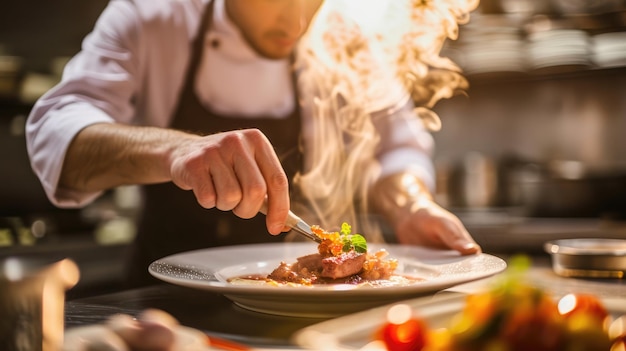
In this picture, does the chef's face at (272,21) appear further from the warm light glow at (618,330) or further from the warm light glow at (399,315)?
the warm light glow at (618,330)

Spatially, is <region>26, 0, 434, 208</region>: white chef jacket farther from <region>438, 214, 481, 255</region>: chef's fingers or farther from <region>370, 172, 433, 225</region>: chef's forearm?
<region>438, 214, 481, 255</region>: chef's fingers

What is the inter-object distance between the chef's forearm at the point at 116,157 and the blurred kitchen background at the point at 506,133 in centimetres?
157

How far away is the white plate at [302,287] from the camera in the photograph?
1021 millimetres

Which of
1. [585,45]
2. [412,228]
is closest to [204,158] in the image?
[412,228]

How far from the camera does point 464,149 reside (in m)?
4.64

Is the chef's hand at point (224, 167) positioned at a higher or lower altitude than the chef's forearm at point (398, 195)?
higher

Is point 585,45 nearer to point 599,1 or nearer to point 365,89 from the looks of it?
point 599,1

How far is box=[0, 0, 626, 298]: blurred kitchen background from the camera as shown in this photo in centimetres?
344

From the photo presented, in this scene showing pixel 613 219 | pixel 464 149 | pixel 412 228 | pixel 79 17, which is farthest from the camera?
pixel 464 149

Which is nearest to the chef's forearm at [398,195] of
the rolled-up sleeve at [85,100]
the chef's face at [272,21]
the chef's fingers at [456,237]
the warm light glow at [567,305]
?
the chef's fingers at [456,237]

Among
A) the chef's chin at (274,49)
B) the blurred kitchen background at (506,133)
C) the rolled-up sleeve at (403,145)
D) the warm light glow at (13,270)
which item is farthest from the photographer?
the blurred kitchen background at (506,133)

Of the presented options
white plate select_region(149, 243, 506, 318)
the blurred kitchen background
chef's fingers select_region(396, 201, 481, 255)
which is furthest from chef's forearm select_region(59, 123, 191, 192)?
the blurred kitchen background

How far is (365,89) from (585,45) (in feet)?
6.70

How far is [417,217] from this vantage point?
67.4 inches
